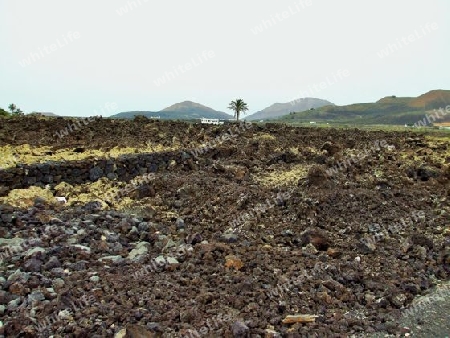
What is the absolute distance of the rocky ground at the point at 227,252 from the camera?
5105mm

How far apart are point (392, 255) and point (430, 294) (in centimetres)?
116

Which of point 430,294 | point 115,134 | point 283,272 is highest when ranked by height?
point 115,134

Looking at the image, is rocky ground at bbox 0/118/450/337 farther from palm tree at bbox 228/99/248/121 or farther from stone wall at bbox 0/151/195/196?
palm tree at bbox 228/99/248/121

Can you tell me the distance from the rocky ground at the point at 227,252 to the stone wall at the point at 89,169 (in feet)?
1.17

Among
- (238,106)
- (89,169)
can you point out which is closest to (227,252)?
(89,169)

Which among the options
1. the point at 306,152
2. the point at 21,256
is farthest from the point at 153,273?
the point at 306,152

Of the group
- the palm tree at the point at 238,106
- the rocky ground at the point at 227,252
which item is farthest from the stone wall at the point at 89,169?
the palm tree at the point at 238,106

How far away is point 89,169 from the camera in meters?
11.6

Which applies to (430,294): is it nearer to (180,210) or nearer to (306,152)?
(180,210)

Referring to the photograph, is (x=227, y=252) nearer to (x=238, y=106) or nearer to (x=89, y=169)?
(x=89, y=169)

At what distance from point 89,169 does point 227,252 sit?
6.09 meters

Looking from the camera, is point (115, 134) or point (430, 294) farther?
point (115, 134)

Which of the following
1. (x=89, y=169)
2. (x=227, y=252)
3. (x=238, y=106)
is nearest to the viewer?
(x=227, y=252)

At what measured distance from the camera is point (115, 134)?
59.0 feet
